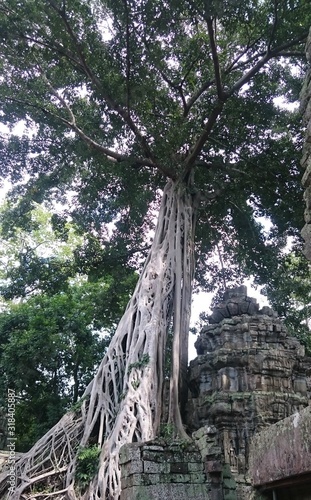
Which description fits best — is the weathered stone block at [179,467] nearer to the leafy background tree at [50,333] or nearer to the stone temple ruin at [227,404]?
the stone temple ruin at [227,404]

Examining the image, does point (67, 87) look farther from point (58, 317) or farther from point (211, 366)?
point (211, 366)

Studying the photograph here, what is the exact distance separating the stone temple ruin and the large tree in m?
0.59

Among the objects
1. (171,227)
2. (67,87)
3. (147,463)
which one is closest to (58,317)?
(171,227)

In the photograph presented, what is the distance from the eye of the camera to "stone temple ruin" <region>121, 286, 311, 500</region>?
4.01 metres

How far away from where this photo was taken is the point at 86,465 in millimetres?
5535

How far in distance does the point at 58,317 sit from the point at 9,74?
5204 mm

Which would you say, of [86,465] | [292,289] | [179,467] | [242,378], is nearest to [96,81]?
[242,378]

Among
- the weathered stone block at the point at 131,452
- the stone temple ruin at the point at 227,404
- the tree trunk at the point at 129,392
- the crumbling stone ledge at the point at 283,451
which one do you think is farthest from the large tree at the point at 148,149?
the crumbling stone ledge at the point at 283,451

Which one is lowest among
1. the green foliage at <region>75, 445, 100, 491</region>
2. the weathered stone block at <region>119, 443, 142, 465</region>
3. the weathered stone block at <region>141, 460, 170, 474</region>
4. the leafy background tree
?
the weathered stone block at <region>141, 460, 170, 474</region>

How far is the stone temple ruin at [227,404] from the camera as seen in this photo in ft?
13.1

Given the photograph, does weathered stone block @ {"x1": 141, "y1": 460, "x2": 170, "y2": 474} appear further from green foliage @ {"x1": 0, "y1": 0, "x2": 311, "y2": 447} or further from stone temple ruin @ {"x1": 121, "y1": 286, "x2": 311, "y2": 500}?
green foliage @ {"x1": 0, "y1": 0, "x2": 311, "y2": 447}

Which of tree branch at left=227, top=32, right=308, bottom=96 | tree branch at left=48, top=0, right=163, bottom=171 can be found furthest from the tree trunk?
tree branch at left=227, top=32, right=308, bottom=96

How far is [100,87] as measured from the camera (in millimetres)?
7973

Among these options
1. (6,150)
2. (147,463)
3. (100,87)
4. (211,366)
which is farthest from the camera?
(6,150)
